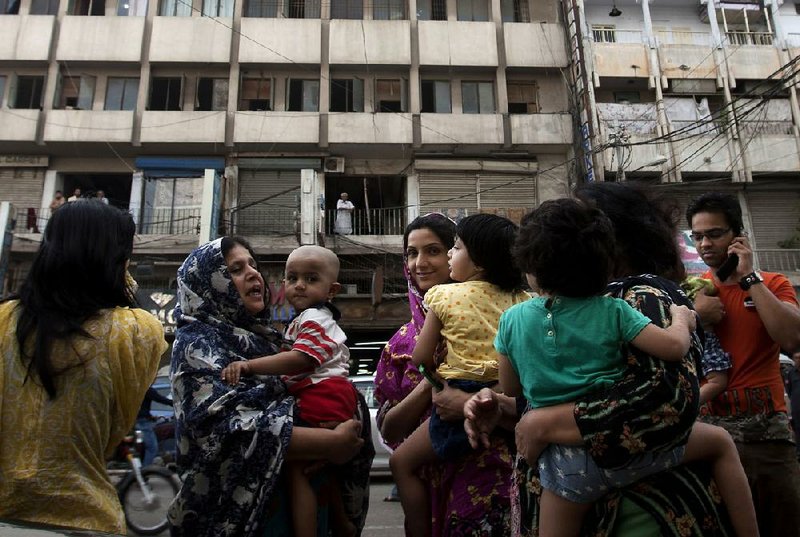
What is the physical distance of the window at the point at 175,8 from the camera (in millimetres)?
17875

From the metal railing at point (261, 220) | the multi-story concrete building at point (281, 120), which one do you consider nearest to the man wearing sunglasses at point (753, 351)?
the multi-story concrete building at point (281, 120)

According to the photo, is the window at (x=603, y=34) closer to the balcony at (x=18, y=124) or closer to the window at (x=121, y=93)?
the window at (x=121, y=93)

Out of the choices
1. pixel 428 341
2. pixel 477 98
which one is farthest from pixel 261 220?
pixel 428 341

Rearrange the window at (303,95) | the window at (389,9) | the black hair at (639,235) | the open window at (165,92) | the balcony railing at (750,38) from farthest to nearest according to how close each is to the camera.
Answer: the window at (389,9)
the balcony railing at (750,38)
the window at (303,95)
the open window at (165,92)
the black hair at (639,235)

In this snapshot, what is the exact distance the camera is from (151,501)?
17.3 ft

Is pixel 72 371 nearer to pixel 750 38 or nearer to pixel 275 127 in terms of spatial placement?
pixel 275 127

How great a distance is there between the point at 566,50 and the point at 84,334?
1937cm

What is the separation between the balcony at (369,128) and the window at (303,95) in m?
1.14

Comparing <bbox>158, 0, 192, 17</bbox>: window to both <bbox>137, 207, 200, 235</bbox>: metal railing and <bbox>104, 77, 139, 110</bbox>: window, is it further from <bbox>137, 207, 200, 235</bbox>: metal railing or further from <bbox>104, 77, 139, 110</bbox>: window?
<bbox>137, 207, 200, 235</bbox>: metal railing

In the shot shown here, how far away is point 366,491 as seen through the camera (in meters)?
2.23

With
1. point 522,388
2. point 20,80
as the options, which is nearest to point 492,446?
point 522,388

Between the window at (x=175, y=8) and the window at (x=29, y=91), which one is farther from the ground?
the window at (x=175, y=8)

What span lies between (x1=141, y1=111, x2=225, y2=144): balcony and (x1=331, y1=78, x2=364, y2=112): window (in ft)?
12.2

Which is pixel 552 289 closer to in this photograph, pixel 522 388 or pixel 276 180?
pixel 522 388
